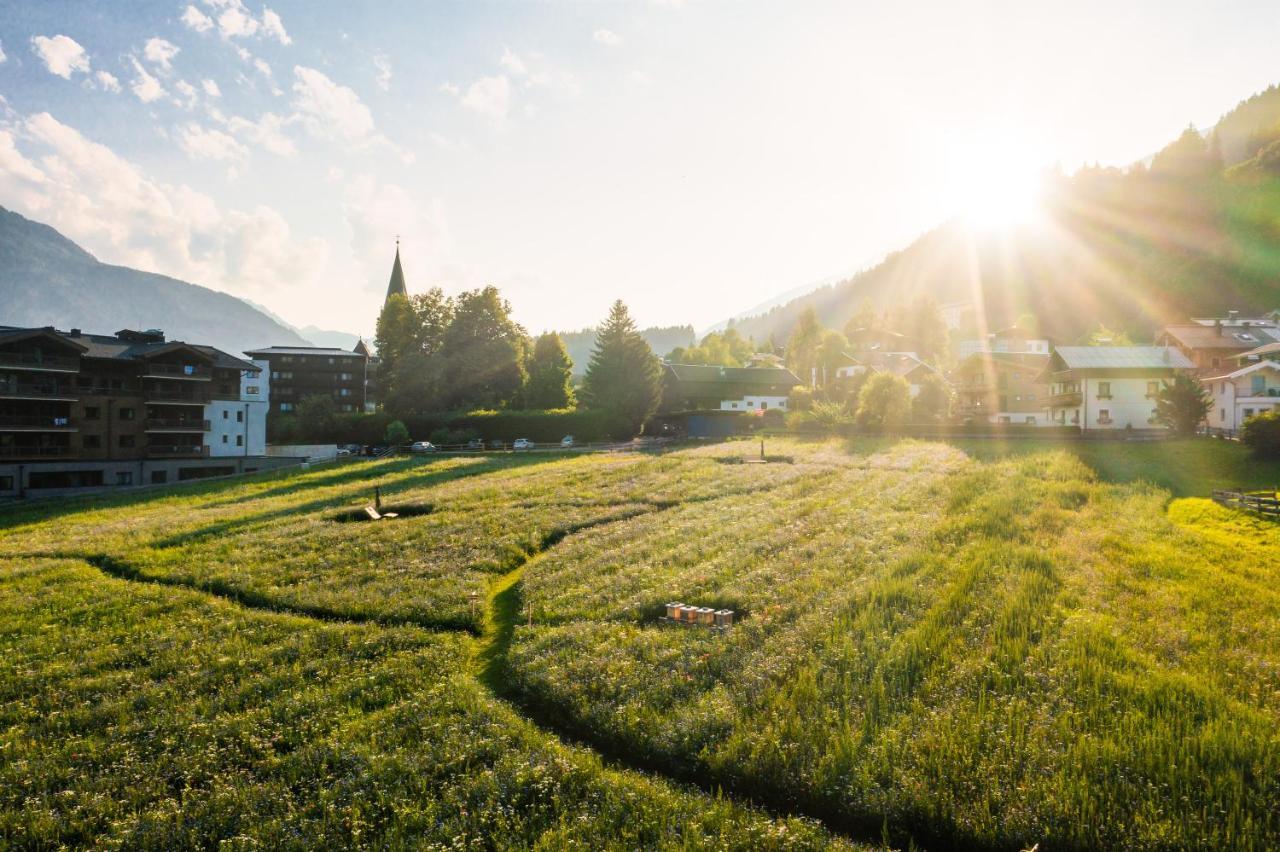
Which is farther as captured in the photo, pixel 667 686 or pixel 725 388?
pixel 725 388

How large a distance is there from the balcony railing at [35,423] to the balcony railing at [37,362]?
184 inches

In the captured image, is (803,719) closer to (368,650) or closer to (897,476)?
(368,650)

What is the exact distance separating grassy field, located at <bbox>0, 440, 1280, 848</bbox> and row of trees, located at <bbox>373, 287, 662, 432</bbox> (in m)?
54.9

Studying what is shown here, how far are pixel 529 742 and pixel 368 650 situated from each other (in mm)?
7174

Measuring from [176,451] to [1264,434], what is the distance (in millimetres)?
97029

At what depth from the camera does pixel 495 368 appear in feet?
302

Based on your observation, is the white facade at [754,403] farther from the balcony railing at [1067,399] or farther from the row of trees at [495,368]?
the balcony railing at [1067,399]

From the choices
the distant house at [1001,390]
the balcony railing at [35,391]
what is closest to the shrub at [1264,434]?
the distant house at [1001,390]

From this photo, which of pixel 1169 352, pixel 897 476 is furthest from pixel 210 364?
pixel 1169 352

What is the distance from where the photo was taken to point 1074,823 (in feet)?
31.3

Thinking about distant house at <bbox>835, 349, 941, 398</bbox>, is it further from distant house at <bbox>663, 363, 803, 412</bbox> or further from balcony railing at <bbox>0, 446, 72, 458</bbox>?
balcony railing at <bbox>0, 446, 72, 458</bbox>

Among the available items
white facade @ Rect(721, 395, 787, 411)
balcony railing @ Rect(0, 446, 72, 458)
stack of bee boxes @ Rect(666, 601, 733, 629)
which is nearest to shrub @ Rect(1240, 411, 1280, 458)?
stack of bee boxes @ Rect(666, 601, 733, 629)

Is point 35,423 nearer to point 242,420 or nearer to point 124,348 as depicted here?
point 124,348

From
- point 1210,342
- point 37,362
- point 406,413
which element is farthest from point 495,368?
point 1210,342
